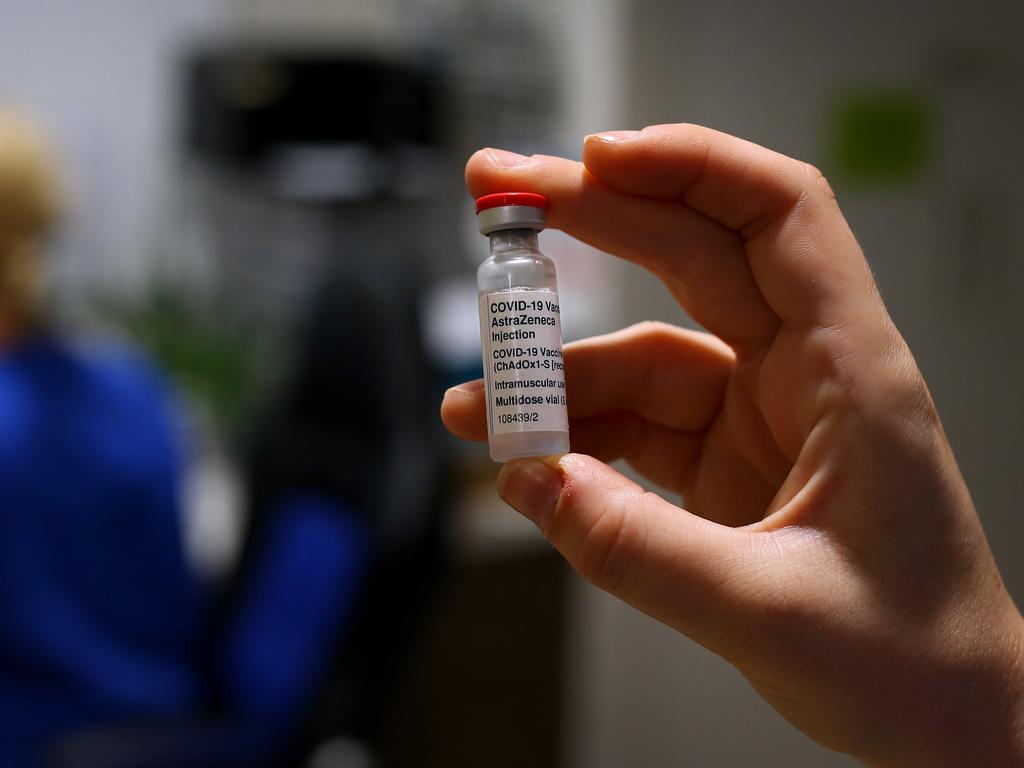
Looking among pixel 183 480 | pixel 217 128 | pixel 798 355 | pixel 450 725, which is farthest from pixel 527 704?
pixel 798 355

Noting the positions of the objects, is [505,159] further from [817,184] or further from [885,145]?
[885,145]

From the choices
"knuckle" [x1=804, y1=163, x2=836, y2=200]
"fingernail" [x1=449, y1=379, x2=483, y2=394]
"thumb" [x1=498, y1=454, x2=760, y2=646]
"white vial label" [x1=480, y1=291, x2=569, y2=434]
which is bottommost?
"thumb" [x1=498, y1=454, x2=760, y2=646]

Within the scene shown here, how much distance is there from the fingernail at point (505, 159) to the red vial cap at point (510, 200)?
3cm

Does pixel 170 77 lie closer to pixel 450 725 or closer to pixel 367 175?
pixel 367 175

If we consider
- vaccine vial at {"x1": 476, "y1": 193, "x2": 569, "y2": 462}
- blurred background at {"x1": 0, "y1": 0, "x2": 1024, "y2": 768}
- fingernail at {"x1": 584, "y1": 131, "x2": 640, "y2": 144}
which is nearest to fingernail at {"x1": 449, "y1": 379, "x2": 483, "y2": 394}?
vaccine vial at {"x1": 476, "y1": 193, "x2": 569, "y2": 462}

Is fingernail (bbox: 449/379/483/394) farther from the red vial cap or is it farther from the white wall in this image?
the white wall

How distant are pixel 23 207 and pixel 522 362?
3.72 ft

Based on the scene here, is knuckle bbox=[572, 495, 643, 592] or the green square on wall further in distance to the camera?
the green square on wall

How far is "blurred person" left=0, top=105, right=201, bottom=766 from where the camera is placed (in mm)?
1433

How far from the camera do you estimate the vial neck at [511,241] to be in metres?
0.63

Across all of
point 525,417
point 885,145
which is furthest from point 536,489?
point 885,145

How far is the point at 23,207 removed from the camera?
1459mm

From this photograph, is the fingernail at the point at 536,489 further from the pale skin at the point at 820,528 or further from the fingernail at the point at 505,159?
the fingernail at the point at 505,159

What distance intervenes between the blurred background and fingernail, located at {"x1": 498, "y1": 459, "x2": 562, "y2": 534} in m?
0.39
